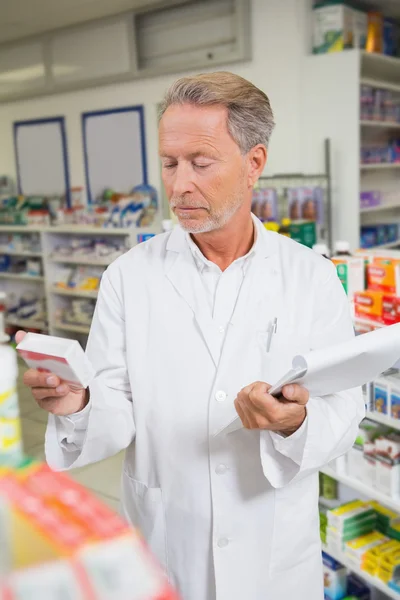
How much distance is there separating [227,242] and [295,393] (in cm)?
51

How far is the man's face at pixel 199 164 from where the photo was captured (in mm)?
1321

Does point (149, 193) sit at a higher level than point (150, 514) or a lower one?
higher

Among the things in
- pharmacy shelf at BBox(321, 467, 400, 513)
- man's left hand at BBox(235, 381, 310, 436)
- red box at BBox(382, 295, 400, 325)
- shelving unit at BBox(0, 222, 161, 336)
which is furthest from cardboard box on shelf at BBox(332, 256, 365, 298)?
shelving unit at BBox(0, 222, 161, 336)

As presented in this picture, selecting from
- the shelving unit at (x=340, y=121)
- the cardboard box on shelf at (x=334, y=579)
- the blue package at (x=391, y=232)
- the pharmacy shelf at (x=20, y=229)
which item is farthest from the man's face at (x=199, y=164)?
the pharmacy shelf at (x=20, y=229)

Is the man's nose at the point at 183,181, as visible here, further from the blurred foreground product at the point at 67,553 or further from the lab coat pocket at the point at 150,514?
the blurred foreground product at the point at 67,553

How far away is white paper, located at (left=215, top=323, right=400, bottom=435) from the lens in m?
1.01

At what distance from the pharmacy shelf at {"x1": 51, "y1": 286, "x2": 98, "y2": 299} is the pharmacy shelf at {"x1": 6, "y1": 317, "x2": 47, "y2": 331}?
0.52m

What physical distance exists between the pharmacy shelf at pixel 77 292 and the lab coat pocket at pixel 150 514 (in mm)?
4267

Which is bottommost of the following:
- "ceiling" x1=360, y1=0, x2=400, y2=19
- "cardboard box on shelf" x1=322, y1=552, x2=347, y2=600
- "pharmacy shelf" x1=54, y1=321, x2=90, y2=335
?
"cardboard box on shelf" x1=322, y1=552, x2=347, y2=600

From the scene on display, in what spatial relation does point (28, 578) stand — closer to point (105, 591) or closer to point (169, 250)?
point (105, 591)

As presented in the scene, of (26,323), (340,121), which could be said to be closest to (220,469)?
(340,121)

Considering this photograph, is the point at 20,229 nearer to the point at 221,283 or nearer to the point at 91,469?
the point at 91,469

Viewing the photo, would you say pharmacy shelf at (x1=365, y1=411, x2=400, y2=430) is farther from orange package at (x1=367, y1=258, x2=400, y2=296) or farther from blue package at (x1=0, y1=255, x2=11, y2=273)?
blue package at (x1=0, y1=255, x2=11, y2=273)

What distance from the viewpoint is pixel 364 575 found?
240 centimetres
